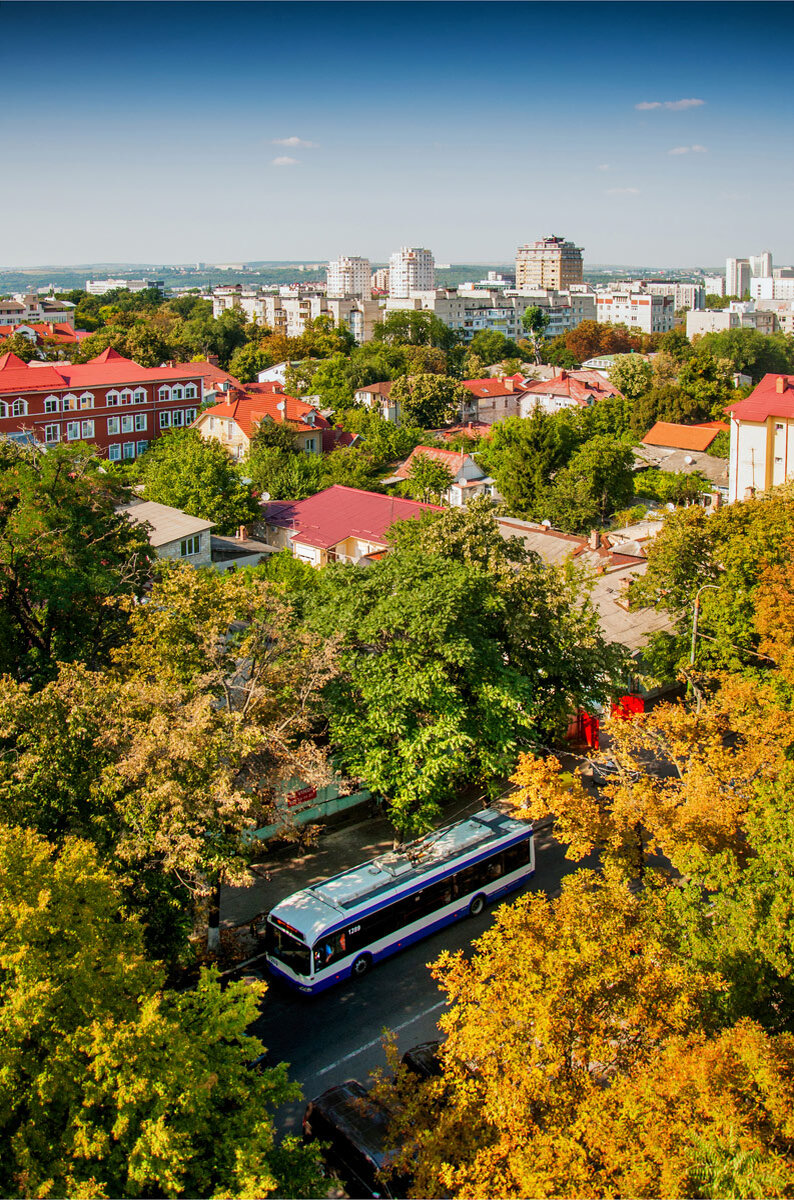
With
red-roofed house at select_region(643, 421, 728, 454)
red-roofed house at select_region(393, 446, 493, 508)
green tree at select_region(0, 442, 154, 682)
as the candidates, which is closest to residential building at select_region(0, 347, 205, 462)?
red-roofed house at select_region(393, 446, 493, 508)

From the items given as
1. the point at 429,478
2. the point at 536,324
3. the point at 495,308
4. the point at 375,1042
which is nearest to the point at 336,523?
the point at 429,478

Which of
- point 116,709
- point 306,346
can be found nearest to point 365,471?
point 116,709

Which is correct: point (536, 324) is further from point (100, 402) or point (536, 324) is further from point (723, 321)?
point (100, 402)

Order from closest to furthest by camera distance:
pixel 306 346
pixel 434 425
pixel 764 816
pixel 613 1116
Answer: pixel 613 1116 → pixel 764 816 → pixel 434 425 → pixel 306 346

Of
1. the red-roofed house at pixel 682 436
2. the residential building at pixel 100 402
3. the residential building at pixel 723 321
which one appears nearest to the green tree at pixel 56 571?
the residential building at pixel 100 402

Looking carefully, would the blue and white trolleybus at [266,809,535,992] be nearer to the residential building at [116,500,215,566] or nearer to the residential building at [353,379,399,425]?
the residential building at [116,500,215,566]

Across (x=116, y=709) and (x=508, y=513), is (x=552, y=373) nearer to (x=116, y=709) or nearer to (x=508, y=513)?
(x=508, y=513)

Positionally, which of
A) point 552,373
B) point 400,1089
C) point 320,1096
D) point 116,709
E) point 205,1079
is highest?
point 552,373
